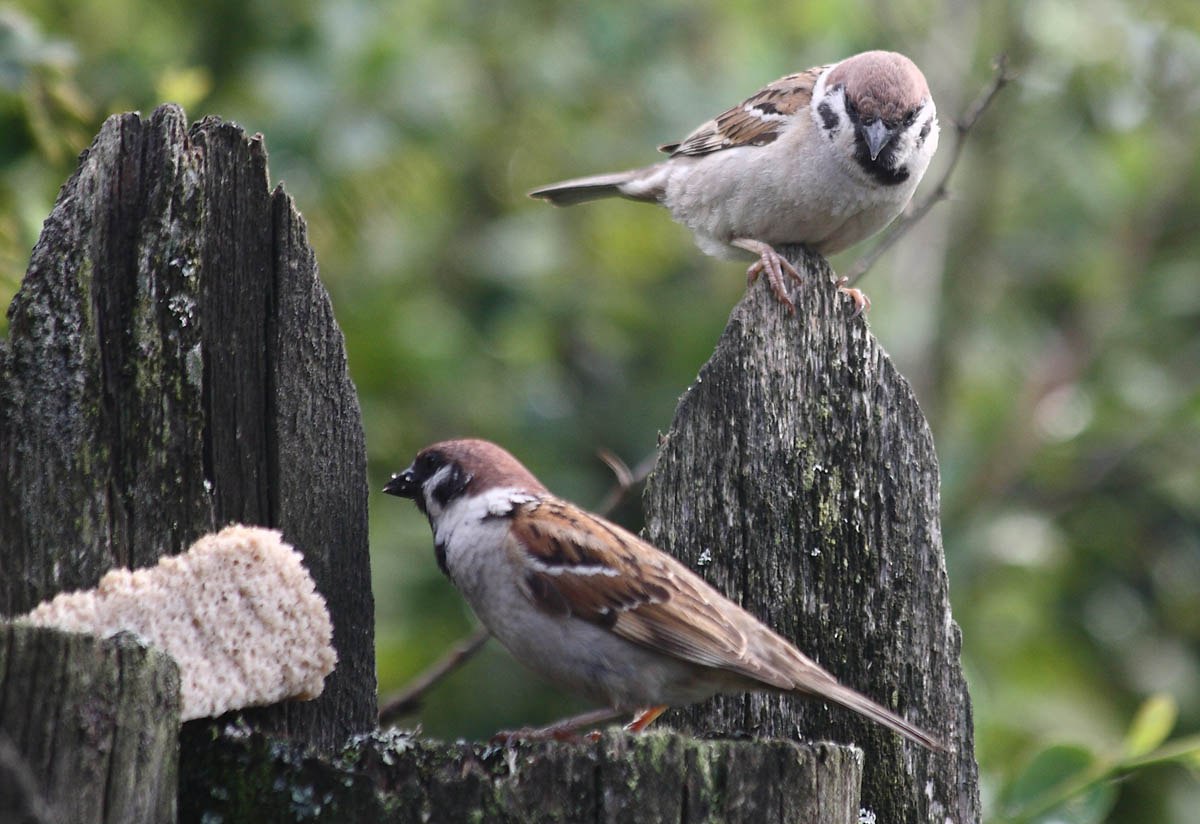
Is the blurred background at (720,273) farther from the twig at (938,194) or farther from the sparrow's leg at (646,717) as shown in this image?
the sparrow's leg at (646,717)

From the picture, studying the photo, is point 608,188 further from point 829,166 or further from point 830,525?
point 830,525

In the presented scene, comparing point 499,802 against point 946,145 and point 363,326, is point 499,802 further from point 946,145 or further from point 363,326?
point 946,145

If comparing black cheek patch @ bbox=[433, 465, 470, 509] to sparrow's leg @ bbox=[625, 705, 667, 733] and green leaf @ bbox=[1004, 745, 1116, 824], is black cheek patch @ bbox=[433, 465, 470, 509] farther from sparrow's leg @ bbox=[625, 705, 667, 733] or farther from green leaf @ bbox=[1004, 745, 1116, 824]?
green leaf @ bbox=[1004, 745, 1116, 824]

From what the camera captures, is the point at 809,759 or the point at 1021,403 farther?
the point at 1021,403

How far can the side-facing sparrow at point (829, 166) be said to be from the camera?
3.89m

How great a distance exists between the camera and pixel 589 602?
2.67 metres

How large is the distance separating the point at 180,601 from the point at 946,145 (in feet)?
21.1

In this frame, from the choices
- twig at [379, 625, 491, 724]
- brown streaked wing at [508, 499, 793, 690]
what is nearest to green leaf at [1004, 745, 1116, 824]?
brown streaked wing at [508, 499, 793, 690]

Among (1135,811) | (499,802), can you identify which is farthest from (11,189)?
(1135,811)

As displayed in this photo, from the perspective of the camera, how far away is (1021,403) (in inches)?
272

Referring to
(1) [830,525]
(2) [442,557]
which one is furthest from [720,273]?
(1) [830,525]

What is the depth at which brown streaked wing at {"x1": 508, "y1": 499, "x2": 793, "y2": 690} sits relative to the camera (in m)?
2.35

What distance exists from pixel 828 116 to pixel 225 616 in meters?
2.58

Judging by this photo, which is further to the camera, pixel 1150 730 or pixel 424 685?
pixel 424 685
